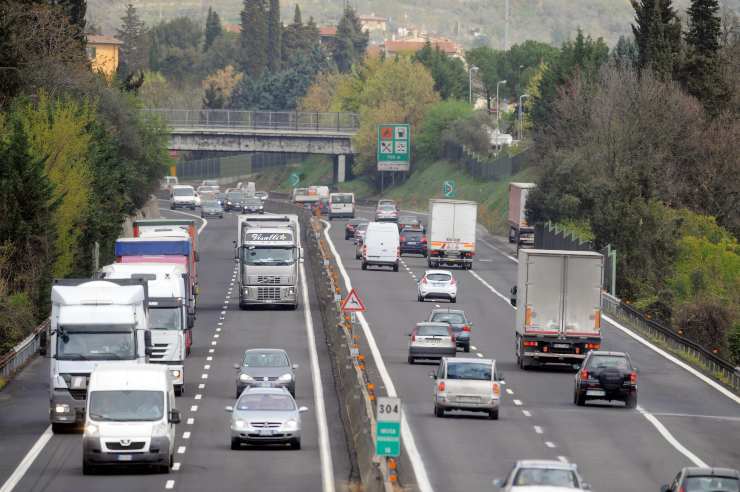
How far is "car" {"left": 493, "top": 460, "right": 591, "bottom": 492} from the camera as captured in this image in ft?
76.8

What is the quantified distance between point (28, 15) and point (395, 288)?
22.9 m

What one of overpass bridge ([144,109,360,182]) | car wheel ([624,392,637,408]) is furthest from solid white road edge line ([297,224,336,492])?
overpass bridge ([144,109,360,182])

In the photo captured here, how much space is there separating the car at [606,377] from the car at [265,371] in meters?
7.87

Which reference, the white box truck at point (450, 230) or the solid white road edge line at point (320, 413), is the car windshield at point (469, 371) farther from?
the white box truck at point (450, 230)

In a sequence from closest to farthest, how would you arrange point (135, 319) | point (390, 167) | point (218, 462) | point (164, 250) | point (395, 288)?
point (218, 462), point (135, 319), point (164, 250), point (395, 288), point (390, 167)

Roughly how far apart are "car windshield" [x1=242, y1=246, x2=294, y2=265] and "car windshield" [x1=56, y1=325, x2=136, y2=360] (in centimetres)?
2908

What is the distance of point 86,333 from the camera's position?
125ft

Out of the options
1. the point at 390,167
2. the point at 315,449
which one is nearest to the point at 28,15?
the point at 315,449

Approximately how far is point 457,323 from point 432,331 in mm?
3823

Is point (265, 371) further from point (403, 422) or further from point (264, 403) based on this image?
point (264, 403)

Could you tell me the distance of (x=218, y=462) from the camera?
109ft

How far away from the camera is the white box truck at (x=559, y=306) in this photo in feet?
168

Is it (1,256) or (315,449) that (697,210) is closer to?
(1,256)

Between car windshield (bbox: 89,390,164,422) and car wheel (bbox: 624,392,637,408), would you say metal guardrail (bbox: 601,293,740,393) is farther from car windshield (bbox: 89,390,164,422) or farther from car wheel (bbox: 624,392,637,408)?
car windshield (bbox: 89,390,164,422)
